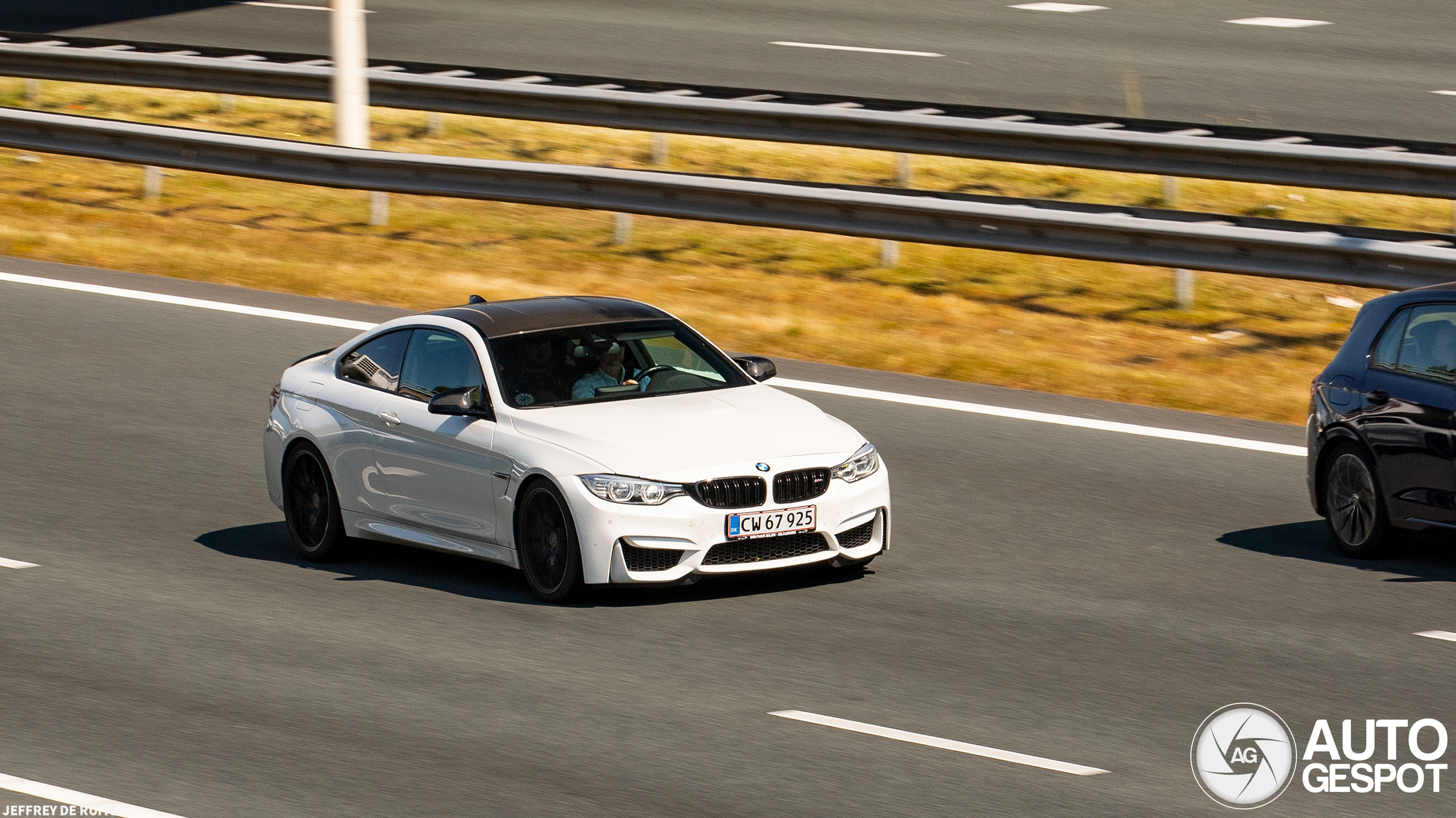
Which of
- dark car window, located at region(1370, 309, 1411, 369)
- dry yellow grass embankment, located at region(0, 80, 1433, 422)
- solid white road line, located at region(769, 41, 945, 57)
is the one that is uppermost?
solid white road line, located at region(769, 41, 945, 57)

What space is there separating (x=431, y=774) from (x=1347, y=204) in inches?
540

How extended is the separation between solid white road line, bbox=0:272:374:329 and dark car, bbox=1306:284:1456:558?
25.8 ft

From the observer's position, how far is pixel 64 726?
7883mm

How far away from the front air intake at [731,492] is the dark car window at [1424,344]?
11.2ft

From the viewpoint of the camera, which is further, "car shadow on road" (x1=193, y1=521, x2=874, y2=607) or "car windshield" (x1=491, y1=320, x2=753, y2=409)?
"car windshield" (x1=491, y1=320, x2=753, y2=409)

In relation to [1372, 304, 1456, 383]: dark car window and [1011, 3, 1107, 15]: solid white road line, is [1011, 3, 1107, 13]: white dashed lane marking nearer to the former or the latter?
[1011, 3, 1107, 15]: solid white road line

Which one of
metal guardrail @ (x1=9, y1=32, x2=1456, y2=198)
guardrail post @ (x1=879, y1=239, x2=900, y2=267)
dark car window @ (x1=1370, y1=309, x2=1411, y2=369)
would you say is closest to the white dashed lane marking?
metal guardrail @ (x1=9, y1=32, x2=1456, y2=198)

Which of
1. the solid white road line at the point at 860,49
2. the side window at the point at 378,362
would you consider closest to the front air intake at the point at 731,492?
the side window at the point at 378,362

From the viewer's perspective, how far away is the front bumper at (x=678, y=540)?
30.6ft

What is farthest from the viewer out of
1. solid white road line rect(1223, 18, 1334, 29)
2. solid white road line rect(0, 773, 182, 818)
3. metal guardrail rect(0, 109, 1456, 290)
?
solid white road line rect(1223, 18, 1334, 29)

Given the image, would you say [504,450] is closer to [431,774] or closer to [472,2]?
[431,774]

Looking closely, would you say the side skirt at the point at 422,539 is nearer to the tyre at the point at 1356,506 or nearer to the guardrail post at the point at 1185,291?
the tyre at the point at 1356,506

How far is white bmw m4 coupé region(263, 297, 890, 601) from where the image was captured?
30.9 ft

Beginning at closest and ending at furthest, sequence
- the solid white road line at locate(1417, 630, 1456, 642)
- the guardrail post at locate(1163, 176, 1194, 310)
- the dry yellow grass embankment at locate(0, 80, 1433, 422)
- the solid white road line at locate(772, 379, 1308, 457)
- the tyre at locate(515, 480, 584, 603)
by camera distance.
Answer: the solid white road line at locate(1417, 630, 1456, 642), the tyre at locate(515, 480, 584, 603), the solid white road line at locate(772, 379, 1308, 457), the dry yellow grass embankment at locate(0, 80, 1433, 422), the guardrail post at locate(1163, 176, 1194, 310)
